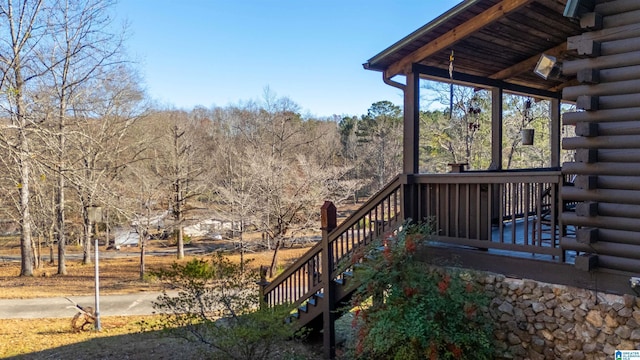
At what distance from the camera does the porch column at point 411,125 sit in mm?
5098

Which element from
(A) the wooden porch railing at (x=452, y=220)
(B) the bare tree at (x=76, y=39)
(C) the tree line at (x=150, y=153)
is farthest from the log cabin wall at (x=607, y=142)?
(B) the bare tree at (x=76, y=39)

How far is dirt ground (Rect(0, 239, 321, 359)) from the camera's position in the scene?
6648 millimetres

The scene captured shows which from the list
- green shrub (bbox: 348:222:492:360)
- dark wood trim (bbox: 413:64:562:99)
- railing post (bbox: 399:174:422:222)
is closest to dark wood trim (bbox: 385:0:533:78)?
dark wood trim (bbox: 413:64:562:99)

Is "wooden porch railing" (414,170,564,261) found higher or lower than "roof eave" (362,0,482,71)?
lower

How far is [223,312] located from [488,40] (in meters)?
5.08

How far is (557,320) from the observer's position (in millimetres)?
3639

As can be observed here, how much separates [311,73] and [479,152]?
51.3 feet

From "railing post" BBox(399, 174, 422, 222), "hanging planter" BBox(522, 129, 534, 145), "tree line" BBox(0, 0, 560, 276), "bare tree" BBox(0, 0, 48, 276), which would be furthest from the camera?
"tree line" BBox(0, 0, 560, 276)

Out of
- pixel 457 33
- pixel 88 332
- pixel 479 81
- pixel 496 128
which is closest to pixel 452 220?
pixel 457 33

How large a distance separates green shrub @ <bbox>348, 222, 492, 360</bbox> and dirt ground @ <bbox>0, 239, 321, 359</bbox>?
1835 mm

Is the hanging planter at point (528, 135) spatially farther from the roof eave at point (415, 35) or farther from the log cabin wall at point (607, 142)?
the log cabin wall at point (607, 142)

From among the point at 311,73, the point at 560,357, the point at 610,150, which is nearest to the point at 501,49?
the point at 610,150

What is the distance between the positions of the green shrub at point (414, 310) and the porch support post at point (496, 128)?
2.89 m

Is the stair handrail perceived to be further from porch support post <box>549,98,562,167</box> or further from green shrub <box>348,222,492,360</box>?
porch support post <box>549,98,562,167</box>
